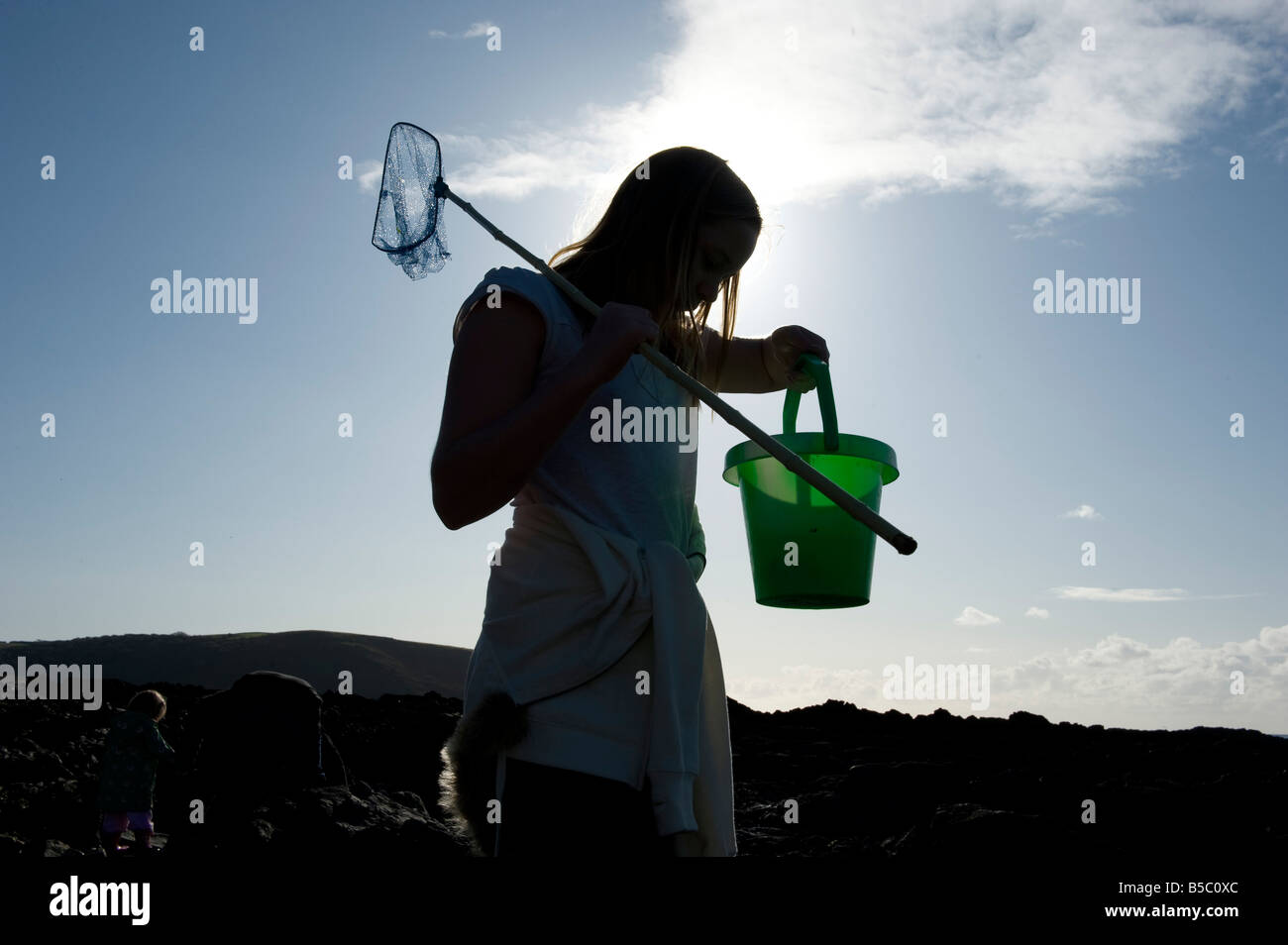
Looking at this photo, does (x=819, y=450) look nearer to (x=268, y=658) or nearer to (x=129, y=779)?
(x=129, y=779)

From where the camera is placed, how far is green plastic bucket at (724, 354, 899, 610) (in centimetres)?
204

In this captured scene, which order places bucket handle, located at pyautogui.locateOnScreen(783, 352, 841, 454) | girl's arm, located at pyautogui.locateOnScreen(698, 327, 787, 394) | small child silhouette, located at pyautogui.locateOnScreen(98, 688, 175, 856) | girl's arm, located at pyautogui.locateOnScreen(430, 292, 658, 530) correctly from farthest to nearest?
small child silhouette, located at pyautogui.locateOnScreen(98, 688, 175, 856) → girl's arm, located at pyautogui.locateOnScreen(698, 327, 787, 394) → bucket handle, located at pyautogui.locateOnScreen(783, 352, 841, 454) → girl's arm, located at pyautogui.locateOnScreen(430, 292, 658, 530)

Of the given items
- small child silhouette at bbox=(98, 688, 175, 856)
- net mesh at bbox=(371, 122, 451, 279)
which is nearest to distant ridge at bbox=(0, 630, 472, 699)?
small child silhouette at bbox=(98, 688, 175, 856)

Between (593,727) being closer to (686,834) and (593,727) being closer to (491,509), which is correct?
(686,834)

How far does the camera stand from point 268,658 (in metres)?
15.8

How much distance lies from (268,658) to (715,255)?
1541 cm

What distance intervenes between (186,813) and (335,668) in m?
7.23

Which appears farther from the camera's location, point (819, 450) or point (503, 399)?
point (819, 450)

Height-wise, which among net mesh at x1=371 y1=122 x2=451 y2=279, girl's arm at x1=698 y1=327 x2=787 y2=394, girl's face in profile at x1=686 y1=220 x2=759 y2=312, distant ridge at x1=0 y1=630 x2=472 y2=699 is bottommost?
distant ridge at x1=0 y1=630 x2=472 y2=699

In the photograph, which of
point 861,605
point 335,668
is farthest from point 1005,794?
point 335,668

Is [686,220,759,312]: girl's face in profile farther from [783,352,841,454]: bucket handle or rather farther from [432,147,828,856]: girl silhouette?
[783,352,841,454]: bucket handle

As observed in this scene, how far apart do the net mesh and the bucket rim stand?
0.77 meters

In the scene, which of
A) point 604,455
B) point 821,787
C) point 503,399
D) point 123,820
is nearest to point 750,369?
point 604,455

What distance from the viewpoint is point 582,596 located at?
146 centimetres
